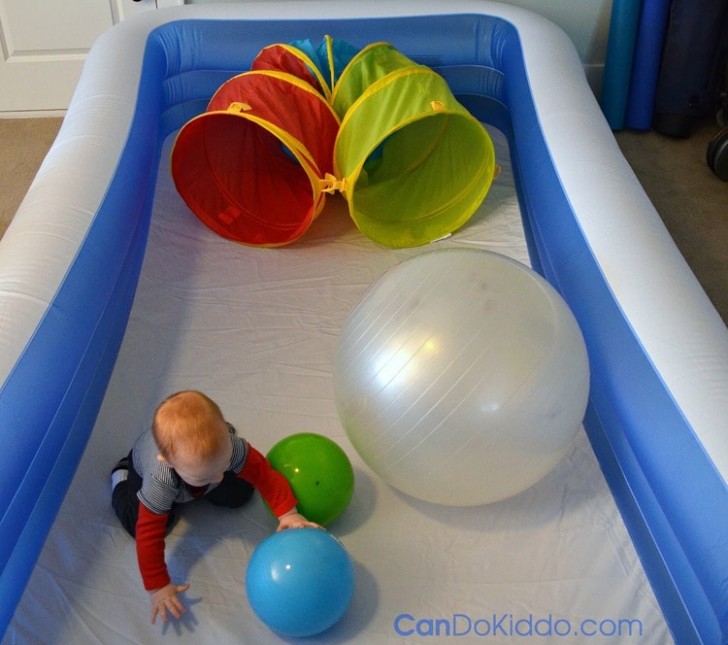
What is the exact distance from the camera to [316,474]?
138 centimetres

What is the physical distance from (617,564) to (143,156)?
1.35m

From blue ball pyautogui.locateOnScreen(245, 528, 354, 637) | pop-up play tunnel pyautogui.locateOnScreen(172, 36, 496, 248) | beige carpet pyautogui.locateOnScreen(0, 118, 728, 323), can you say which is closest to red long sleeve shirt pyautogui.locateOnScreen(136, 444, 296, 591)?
blue ball pyautogui.locateOnScreen(245, 528, 354, 637)

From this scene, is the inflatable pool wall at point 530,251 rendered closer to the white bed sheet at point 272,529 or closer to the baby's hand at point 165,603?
the white bed sheet at point 272,529

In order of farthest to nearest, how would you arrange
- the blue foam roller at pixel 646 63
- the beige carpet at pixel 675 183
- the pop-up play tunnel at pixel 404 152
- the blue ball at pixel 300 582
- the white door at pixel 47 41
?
the white door at pixel 47 41 → the blue foam roller at pixel 646 63 → the beige carpet at pixel 675 183 → the pop-up play tunnel at pixel 404 152 → the blue ball at pixel 300 582

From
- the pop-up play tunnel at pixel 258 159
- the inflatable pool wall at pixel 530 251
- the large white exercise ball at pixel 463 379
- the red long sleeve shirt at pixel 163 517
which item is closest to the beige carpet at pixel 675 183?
the inflatable pool wall at pixel 530 251

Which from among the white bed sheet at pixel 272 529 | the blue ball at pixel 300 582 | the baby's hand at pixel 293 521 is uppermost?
the blue ball at pixel 300 582

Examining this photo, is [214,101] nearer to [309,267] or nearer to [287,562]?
[309,267]

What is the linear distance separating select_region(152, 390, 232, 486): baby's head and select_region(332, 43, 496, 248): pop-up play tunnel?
2.85ft

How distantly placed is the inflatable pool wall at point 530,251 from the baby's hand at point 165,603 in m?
0.21

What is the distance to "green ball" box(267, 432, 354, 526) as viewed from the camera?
1376 millimetres

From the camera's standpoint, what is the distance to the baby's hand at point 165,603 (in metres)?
1.29

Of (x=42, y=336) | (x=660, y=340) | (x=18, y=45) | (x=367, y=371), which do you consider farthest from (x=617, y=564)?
(x=18, y=45)

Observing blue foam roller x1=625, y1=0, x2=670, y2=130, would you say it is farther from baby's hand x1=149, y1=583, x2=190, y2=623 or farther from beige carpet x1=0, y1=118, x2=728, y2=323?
baby's hand x1=149, y1=583, x2=190, y2=623

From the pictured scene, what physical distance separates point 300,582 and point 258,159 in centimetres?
137
